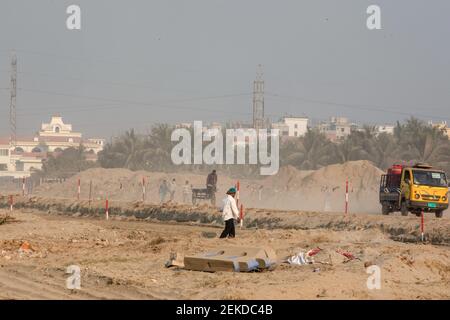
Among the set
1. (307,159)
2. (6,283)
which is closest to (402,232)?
(6,283)

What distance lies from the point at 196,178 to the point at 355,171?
17689 mm

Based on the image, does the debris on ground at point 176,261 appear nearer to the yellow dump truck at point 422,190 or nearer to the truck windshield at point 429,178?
the yellow dump truck at point 422,190

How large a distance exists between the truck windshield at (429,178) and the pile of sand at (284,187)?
56.1ft

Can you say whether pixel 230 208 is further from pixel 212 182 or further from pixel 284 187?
pixel 284 187

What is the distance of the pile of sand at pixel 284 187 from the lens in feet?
201

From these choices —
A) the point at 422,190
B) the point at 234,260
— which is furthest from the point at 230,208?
the point at 422,190

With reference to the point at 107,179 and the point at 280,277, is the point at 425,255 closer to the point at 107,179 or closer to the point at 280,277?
the point at 280,277

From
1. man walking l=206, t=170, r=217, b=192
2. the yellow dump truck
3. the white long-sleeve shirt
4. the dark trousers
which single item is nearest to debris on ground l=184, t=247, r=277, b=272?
the white long-sleeve shirt

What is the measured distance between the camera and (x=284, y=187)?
7250cm

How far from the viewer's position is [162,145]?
101m

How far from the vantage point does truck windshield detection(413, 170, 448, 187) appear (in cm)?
3647

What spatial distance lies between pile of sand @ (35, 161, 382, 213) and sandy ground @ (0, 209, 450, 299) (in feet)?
106

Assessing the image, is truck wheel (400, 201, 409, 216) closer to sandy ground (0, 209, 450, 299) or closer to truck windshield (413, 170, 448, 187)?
truck windshield (413, 170, 448, 187)

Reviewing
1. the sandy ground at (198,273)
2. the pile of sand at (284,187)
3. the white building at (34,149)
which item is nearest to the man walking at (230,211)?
the sandy ground at (198,273)
